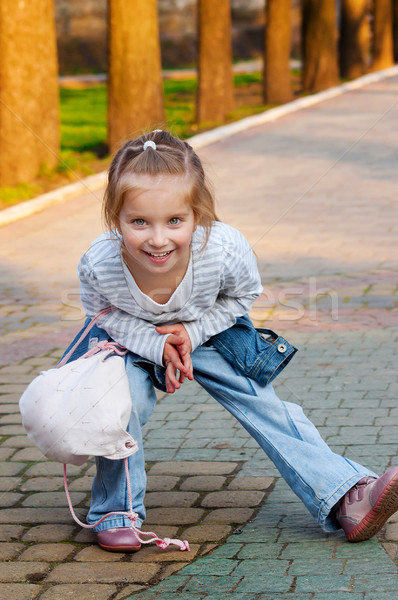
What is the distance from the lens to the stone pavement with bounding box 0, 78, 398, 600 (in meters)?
2.99

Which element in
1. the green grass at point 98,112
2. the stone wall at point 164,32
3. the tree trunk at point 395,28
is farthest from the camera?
the stone wall at point 164,32

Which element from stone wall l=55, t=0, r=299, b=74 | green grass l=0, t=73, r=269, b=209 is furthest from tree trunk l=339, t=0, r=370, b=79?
stone wall l=55, t=0, r=299, b=74

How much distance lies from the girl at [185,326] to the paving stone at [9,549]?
0.27 metres

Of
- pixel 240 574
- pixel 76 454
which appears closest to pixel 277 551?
pixel 240 574

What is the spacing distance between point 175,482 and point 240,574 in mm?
834

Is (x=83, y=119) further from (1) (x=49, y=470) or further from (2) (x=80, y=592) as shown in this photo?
(2) (x=80, y=592)

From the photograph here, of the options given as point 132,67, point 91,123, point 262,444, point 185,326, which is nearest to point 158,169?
point 185,326

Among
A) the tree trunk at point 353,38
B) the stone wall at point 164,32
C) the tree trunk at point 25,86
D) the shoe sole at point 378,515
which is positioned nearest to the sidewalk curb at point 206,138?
the tree trunk at point 25,86

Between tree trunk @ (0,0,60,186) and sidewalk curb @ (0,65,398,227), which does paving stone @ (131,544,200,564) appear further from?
tree trunk @ (0,0,60,186)

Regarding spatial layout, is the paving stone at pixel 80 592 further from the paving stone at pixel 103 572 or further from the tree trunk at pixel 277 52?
the tree trunk at pixel 277 52

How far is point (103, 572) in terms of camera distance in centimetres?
308

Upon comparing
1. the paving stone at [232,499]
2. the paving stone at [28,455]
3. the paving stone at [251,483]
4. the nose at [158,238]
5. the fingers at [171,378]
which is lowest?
the paving stone at [28,455]

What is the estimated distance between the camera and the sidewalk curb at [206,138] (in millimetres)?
10406

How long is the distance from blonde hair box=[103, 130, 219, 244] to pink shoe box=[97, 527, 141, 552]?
3.34 ft
